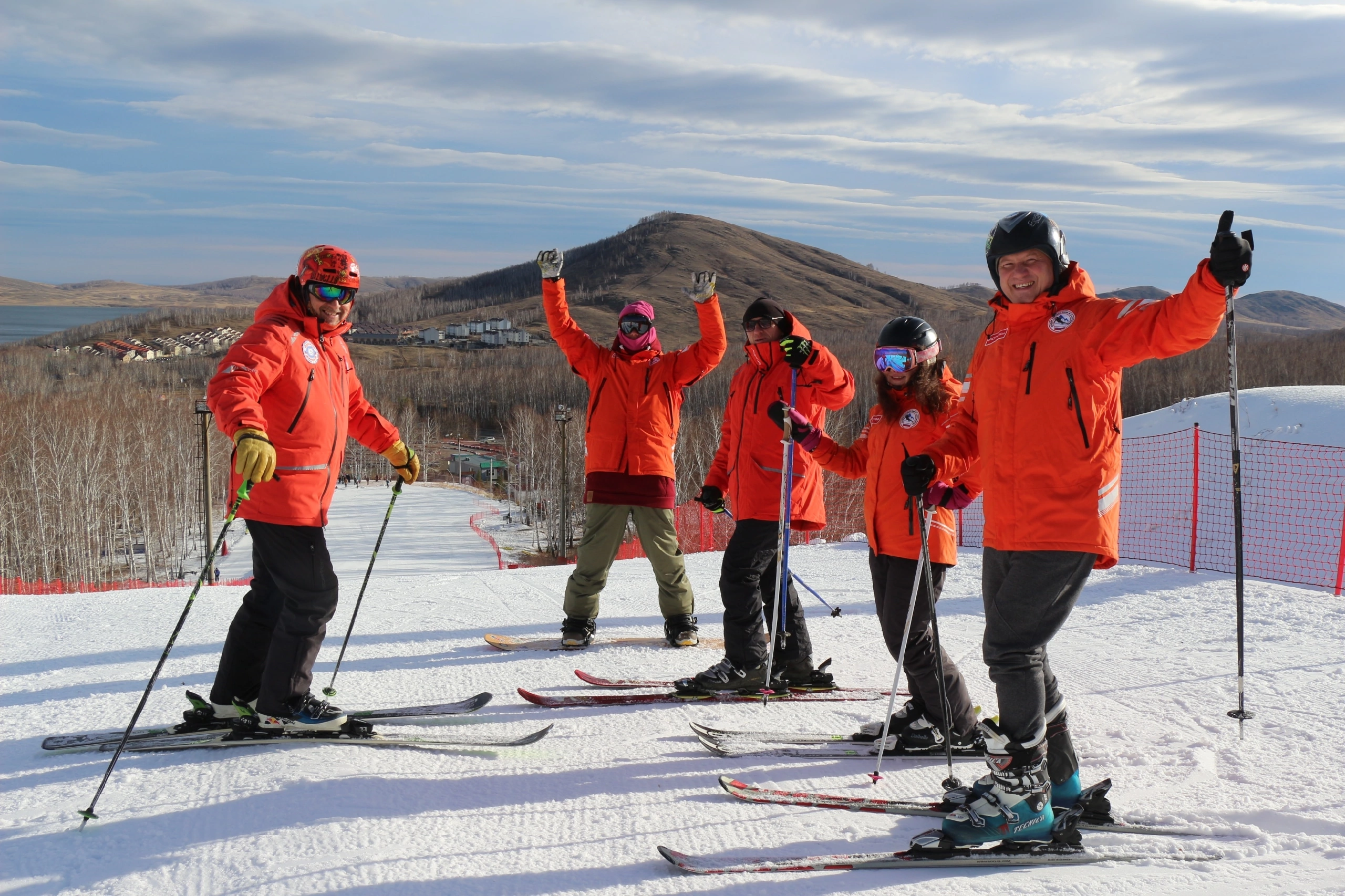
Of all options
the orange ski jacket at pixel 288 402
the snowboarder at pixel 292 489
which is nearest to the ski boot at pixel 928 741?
the snowboarder at pixel 292 489

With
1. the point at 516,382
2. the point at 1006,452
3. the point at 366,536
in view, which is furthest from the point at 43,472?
the point at 516,382

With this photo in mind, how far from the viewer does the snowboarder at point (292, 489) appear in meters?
3.19

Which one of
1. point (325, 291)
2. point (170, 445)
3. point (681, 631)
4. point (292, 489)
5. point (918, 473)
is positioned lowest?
point (170, 445)

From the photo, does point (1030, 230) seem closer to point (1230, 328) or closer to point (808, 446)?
point (1230, 328)

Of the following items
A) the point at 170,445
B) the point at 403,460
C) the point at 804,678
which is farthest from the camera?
the point at 170,445

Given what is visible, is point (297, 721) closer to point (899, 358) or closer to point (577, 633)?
point (577, 633)

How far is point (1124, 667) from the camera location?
4.54m

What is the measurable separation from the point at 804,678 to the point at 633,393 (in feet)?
5.88

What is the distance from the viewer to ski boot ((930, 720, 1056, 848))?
8.45 ft

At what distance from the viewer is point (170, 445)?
45.0 metres

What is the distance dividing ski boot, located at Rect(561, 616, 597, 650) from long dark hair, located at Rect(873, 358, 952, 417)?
234 cm

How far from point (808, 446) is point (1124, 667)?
228cm

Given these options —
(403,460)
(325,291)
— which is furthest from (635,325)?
(325,291)

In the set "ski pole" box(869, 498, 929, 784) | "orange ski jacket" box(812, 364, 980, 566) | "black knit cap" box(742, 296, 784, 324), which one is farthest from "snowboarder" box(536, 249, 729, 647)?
"ski pole" box(869, 498, 929, 784)
